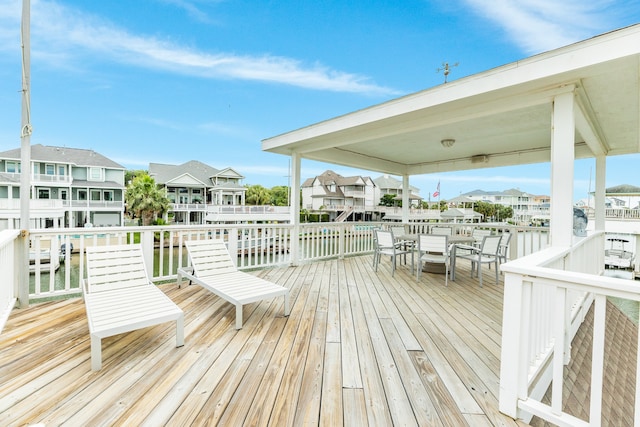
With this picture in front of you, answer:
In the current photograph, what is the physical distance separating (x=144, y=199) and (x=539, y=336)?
77.6 ft

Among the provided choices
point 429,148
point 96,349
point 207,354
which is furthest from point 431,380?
point 429,148

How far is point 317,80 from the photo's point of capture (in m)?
15.1

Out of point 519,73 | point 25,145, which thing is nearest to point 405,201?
point 519,73

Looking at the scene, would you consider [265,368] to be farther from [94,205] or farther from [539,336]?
[94,205]

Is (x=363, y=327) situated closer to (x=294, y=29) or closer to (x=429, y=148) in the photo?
(x=429, y=148)

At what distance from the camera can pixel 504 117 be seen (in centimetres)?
413

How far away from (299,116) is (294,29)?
1656 centimetres

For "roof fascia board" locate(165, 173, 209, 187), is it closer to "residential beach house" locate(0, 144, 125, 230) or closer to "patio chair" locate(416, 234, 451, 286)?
"residential beach house" locate(0, 144, 125, 230)

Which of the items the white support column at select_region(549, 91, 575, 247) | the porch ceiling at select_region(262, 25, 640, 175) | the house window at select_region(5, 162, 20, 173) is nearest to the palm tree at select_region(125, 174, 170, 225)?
the house window at select_region(5, 162, 20, 173)

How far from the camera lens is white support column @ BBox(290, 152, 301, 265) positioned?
6.00 m

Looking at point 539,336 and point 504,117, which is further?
point 504,117

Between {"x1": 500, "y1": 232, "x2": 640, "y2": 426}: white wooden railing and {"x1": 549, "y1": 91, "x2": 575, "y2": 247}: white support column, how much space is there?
1036 millimetres

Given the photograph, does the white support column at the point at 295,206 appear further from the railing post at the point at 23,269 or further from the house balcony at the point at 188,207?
the house balcony at the point at 188,207

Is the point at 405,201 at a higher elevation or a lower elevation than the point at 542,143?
lower
